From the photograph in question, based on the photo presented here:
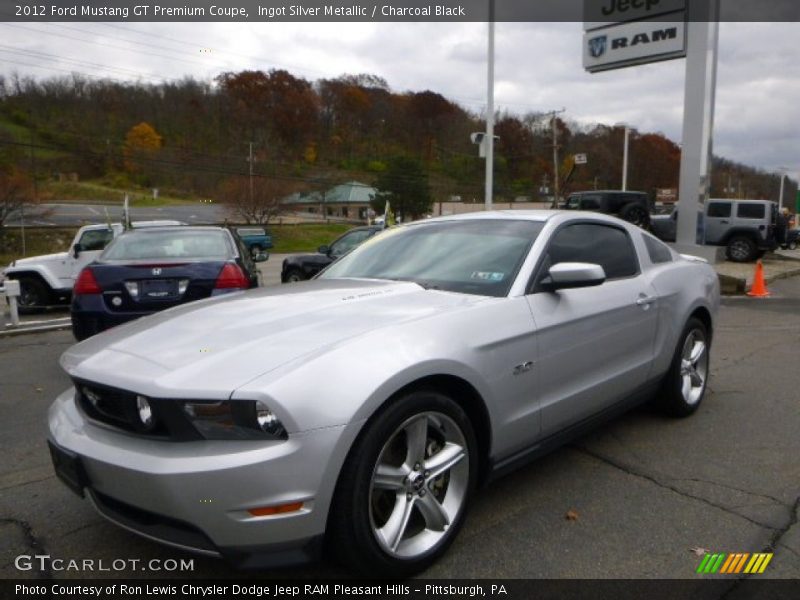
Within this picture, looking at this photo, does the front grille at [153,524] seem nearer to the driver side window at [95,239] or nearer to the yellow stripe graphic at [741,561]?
the yellow stripe graphic at [741,561]

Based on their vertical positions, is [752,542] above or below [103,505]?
below

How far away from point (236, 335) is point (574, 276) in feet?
5.35

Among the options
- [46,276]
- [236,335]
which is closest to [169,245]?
[236,335]

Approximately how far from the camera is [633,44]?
16812mm

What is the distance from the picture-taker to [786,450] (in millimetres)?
3984

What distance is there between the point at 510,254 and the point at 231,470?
1.91 m

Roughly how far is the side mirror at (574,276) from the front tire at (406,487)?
2.95 ft

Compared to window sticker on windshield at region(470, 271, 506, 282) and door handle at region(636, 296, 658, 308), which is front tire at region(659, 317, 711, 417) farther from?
window sticker on windshield at region(470, 271, 506, 282)

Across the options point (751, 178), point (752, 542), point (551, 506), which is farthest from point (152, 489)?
point (751, 178)

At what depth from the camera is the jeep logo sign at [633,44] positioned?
15.7 meters

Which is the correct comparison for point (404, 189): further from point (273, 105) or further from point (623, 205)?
point (623, 205)

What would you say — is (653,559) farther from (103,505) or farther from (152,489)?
(103,505)

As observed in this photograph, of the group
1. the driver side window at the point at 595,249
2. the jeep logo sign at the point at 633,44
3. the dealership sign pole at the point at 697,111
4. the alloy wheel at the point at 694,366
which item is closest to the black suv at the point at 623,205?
the jeep logo sign at the point at 633,44

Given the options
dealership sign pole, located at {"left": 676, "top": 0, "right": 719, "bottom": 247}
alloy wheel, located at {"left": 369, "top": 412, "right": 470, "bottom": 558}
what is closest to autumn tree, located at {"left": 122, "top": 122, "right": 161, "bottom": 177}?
dealership sign pole, located at {"left": 676, "top": 0, "right": 719, "bottom": 247}
